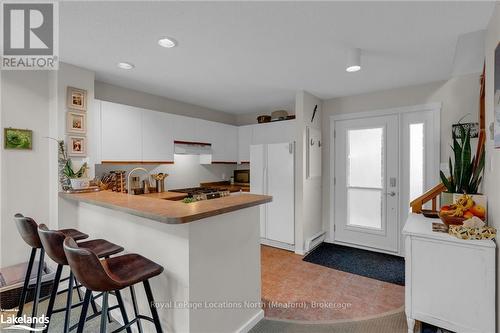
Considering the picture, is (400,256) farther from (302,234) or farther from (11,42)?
(11,42)

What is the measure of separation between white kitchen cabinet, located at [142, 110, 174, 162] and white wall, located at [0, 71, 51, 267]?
3.38 ft

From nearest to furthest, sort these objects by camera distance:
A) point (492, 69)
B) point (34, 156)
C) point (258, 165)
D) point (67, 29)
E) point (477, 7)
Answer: point (477, 7) → point (492, 69) → point (67, 29) → point (34, 156) → point (258, 165)

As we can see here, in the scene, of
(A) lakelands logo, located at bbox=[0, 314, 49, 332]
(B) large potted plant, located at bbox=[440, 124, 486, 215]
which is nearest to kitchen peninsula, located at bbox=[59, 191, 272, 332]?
(A) lakelands logo, located at bbox=[0, 314, 49, 332]

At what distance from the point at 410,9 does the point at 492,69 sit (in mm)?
741

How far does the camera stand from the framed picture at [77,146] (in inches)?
97.1

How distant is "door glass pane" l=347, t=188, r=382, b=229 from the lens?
3627mm

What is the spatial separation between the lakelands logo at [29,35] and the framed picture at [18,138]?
58cm

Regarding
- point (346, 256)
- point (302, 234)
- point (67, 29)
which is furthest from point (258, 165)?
point (67, 29)

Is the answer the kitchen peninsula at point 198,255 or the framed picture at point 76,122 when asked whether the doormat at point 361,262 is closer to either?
the kitchen peninsula at point 198,255

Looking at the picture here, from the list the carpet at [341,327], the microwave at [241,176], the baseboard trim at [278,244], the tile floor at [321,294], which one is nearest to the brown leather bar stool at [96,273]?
the carpet at [341,327]

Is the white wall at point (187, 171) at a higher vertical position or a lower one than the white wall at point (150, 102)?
lower

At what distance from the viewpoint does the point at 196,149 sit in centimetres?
399

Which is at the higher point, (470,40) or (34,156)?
(470,40)

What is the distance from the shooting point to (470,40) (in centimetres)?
204
